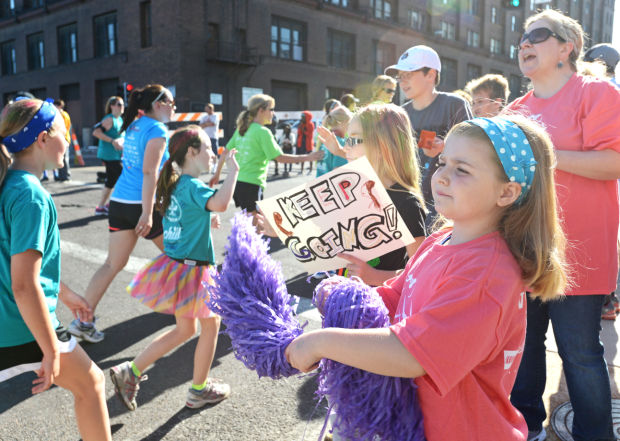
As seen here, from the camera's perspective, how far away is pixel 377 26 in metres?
36.5

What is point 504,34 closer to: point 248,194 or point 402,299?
point 248,194

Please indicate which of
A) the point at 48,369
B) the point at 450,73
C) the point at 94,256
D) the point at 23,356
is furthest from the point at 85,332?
the point at 450,73

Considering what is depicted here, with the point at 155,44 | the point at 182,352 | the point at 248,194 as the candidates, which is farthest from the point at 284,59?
the point at 182,352

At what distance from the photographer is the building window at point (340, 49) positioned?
3397 cm

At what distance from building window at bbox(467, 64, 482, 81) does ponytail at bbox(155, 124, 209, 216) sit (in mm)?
46430

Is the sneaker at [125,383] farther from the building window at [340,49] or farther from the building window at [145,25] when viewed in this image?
the building window at [340,49]

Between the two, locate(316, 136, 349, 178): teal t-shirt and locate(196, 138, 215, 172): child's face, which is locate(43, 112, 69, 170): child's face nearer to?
locate(196, 138, 215, 172): child's face

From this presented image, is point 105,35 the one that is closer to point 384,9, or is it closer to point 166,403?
point 384,9

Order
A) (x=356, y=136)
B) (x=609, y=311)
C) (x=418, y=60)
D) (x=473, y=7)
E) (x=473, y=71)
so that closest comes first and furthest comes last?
(x=356, y=136)
(x=418, y=60)
(x=609, y=311)
(x=473, y=7)
(x=473, y=71)

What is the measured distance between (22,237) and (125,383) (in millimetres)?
1409

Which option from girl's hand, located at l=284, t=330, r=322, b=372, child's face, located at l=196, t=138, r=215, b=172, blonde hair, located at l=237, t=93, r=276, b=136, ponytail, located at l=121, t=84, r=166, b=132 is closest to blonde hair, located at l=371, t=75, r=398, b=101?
blonde hair, located at l=237, t=93, r=276, b=136

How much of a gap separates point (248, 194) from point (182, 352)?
2.42 m

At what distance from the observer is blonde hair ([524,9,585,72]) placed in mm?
2432

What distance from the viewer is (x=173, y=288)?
10.7ft
